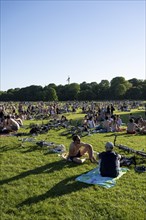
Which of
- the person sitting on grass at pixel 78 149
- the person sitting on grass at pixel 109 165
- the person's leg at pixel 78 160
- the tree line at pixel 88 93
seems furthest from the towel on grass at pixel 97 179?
the tree line at pixel 88 93

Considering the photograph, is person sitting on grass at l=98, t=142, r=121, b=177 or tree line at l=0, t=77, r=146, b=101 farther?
tree line at l=0, t=77, r=146, b=101

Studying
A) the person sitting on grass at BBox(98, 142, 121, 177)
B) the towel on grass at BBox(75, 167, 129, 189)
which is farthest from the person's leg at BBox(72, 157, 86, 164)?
the person sitting on grass at BBox(98, 142, 121, 177)

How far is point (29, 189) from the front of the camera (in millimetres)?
7055

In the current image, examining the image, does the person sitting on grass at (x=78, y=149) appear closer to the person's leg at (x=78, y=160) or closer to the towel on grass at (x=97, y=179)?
the person's leg at (x=78, y=160)

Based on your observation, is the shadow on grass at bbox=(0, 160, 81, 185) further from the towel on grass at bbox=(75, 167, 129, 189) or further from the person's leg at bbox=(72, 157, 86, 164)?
the towel on grass at bbox=(75, 167, 129, 189)

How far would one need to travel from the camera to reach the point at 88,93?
3418 inches

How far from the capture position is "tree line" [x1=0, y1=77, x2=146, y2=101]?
8075 centimetres

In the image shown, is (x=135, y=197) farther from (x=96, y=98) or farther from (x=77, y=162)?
(x=96, y=98)

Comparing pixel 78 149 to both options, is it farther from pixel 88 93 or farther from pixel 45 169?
pixel 88 93

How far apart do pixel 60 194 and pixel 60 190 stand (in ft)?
0.73

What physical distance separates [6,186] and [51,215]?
2.04 m

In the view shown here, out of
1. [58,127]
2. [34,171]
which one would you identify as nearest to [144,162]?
[34,171]

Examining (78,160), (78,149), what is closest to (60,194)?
(78,160)

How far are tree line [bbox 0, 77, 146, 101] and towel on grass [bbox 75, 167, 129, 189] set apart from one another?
236 feet
